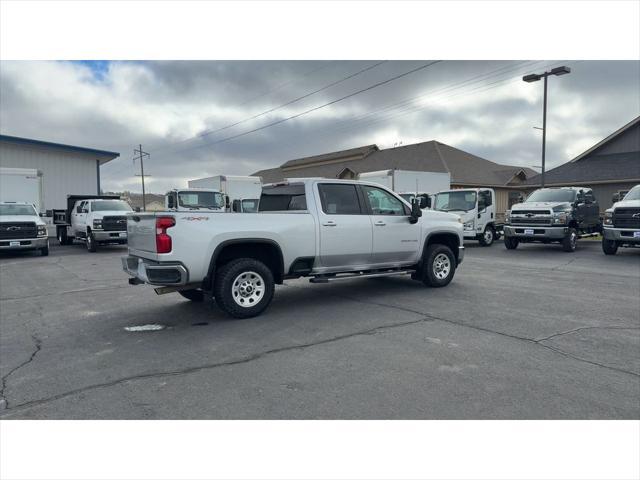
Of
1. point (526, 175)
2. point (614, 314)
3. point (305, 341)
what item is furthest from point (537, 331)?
point (526, 175)

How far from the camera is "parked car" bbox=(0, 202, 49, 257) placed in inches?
587

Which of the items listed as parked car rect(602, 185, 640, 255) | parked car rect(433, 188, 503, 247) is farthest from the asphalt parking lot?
parked car rect(433, 188, 503, 247)

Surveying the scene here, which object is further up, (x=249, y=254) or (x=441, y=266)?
(x=249, y=254)

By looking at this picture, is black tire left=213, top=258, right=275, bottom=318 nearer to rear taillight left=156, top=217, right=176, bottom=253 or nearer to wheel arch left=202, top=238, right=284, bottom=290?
wheel arch left=202, top=238, right=284, bottom=290

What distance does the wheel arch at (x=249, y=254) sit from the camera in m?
6.02

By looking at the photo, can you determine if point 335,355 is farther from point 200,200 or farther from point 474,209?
point 474,209

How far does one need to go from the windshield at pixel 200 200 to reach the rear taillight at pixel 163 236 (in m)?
10.9

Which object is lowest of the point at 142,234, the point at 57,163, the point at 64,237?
the point at 64,237

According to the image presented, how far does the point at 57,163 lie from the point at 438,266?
88.3 ft

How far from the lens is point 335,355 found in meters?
4.77

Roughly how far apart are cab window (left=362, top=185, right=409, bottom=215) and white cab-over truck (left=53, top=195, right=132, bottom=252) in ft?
38.0

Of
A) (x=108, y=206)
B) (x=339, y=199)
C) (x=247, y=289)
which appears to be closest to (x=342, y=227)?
(x=339, y=199)

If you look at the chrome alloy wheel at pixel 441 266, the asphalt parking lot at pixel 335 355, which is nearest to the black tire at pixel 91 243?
the asphalt parking lot at pixel 335 355

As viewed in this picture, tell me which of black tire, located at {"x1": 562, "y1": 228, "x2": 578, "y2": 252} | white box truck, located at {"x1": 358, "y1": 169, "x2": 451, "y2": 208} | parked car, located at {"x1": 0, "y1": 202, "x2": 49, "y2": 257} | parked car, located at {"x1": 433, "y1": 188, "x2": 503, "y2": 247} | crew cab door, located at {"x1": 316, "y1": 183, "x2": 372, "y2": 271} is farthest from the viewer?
white box truck, located at {"x1": 358, "y1": 169, "x2": 451, "y2": 208}
